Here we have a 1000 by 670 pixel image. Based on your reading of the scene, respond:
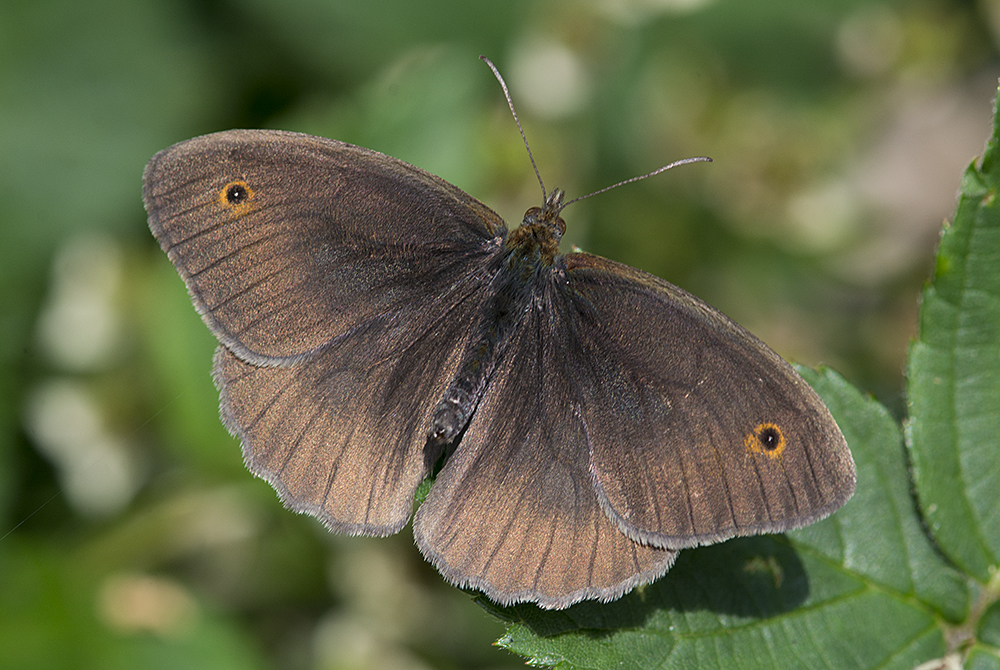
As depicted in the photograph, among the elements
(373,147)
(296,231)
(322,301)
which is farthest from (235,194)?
(373,147)

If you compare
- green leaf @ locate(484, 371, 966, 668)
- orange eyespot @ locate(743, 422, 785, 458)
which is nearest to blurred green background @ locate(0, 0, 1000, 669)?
green leaf @ locate(484, 371, 966, 668)

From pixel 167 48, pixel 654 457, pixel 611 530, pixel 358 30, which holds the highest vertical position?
pixel 358 30

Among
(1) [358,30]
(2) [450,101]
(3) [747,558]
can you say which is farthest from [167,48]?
(3) [747,558]

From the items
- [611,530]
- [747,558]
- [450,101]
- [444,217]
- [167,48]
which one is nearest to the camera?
[611,530]

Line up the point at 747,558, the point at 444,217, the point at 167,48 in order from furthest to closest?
the point at 167,48
the point at 444,217
the point at 747,558

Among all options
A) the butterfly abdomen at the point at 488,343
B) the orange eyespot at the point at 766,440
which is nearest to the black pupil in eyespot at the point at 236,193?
the butterfly abdomen at the point at 488,343

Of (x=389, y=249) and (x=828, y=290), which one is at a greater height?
Answer: (x=828, y=290)

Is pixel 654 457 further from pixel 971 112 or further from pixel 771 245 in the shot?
pixel 971 112
